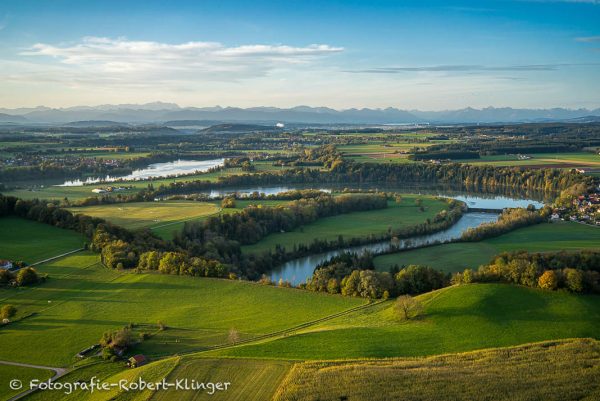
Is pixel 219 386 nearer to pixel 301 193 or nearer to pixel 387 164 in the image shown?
pixel 301 193

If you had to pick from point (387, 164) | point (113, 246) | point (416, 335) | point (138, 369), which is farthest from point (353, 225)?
point (387, 164)

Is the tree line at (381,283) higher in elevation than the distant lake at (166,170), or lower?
lower

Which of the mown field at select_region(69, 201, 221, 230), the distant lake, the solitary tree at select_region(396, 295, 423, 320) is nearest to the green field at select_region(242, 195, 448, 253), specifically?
the mown field at select_region(69, 201, 221, 230)

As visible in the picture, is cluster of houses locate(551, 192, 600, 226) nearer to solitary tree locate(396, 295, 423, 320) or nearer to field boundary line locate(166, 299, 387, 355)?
field boundary line locate(166, 299, 387, 355)

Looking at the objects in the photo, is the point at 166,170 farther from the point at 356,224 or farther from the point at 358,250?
the point at 358,250

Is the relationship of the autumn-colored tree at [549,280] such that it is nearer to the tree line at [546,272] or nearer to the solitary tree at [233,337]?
the tree line at [546,272]

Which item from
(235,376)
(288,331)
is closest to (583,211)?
(288,331)

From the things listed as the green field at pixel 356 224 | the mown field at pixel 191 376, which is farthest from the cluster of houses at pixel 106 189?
the mown field at pixel 191 376
